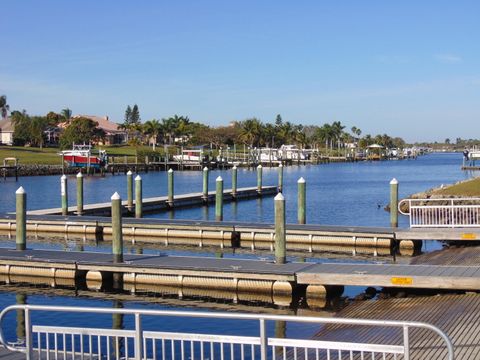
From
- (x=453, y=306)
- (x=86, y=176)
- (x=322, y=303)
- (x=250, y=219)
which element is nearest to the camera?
(x=453, y=306)

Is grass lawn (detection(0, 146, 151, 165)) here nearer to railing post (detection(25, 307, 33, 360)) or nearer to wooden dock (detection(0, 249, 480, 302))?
wooden dock (detection(0, 249, 480, 302))

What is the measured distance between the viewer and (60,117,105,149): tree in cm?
14462

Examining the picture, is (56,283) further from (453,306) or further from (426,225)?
(426,225)

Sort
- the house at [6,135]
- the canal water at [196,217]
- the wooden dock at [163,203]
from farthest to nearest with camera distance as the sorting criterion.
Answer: the house at [6,135] < the wooden dock at [163,203] < the canal water at [196,217]

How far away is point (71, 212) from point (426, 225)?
18943 millimetres

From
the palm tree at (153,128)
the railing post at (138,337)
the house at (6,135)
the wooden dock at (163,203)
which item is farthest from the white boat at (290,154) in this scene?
the railing post at (138,337)

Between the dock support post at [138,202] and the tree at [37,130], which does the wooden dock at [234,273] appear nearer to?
the dock support post at [138,202]

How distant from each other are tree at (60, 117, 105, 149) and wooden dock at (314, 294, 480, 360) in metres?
131

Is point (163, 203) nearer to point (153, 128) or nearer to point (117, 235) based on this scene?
point (117, 235)

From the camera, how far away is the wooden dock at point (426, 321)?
11898 millimetres

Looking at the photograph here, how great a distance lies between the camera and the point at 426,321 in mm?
14664

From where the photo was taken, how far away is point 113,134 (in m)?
177

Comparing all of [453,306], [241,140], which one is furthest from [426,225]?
[241,140]

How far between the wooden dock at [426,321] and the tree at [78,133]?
5151 inches
